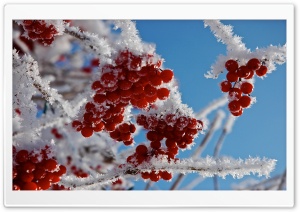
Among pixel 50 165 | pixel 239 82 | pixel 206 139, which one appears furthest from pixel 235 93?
pixel 206 139

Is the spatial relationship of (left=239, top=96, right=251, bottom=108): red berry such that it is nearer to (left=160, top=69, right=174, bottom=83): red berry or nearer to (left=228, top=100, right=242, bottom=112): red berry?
(left=228, top=100, right=242, bottom=112): red berry

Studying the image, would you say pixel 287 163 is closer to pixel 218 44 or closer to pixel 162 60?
pixel 218 44

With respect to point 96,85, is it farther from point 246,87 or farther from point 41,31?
point 246,87

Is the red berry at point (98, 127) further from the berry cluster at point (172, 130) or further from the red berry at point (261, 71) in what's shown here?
the red berry at point (261, 71)

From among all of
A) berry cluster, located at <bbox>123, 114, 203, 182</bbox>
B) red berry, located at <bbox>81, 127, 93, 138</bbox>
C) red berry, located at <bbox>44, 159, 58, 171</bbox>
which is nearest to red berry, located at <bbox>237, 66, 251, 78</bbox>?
berry cluster, located at <bbox>123, 114, 203, 182</bbox>
